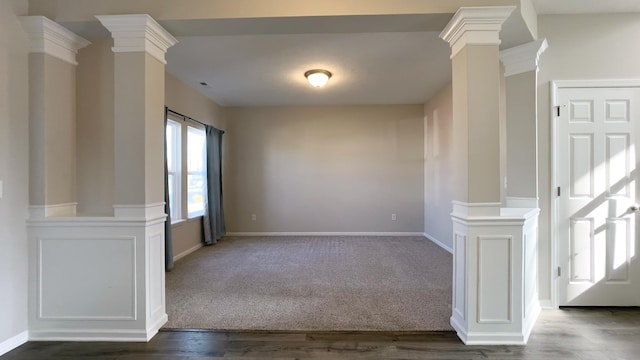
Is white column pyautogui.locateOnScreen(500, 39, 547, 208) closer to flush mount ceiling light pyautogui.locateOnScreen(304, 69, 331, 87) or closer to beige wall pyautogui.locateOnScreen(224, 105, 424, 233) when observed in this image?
flush mount ceiling light pyautogui.locateOnScreen(304, 69, 331, 87)

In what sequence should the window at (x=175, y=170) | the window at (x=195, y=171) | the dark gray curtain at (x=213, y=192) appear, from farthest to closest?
1. the dark gray curtain at (x=213, y=192)
2. the window at (x=195, y=171)
3. the window at (x=175, y=170)

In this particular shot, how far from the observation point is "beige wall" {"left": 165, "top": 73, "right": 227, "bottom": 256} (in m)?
4.54

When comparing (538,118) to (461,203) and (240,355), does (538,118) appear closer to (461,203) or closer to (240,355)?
(461,203)

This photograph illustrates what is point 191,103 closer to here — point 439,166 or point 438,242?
point 439,166

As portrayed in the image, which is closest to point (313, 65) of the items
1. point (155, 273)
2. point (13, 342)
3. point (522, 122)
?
point (522, 122)

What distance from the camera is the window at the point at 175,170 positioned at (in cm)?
479

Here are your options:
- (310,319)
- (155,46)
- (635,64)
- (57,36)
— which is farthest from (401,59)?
(57,36)

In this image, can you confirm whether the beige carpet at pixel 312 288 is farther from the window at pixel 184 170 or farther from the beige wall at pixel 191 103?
the beige wall at pixel 191 103

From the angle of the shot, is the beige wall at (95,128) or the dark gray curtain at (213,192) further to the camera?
the dark gray curtain at (213,192)

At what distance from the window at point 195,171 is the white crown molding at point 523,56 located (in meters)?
4.36

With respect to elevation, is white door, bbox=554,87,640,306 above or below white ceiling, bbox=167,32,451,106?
below

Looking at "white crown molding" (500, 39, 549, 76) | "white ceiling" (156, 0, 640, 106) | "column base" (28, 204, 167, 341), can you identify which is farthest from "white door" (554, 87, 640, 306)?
"column base" (28, 204, 167, 341)

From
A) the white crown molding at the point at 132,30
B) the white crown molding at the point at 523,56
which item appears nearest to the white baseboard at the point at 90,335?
the white crown molding at the point at 132,30

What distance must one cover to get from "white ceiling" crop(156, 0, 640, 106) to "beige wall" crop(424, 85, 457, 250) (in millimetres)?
313
